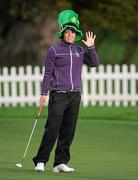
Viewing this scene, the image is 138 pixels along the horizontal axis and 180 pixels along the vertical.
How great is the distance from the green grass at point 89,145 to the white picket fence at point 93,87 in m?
1.50

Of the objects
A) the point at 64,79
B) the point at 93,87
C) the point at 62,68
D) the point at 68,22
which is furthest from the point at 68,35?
the point at 93,87


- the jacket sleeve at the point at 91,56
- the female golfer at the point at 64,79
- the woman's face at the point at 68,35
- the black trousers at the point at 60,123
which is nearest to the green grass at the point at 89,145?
the black trousers at the point at 60,123

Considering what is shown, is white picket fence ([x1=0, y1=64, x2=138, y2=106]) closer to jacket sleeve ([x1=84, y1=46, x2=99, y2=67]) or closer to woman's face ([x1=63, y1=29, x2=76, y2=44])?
jacket sleeve ([x1=84, y1=46, x2=99, y2=67])

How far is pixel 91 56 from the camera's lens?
10812mm

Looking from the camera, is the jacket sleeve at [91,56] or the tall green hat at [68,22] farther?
the jacket sleeve at [91,56]

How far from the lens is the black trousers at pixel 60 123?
1065 centimetres

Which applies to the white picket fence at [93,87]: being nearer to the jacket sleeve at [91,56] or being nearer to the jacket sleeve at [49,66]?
the jacket sleeve at [91,56]

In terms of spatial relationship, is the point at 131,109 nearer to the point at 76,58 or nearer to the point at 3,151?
the point at 3,151

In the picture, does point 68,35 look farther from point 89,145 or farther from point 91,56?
point 89,145

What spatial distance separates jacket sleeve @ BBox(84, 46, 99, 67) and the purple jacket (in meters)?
0.16

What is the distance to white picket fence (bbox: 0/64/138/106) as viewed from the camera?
23.0 metres

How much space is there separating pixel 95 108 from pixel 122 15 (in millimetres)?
11307

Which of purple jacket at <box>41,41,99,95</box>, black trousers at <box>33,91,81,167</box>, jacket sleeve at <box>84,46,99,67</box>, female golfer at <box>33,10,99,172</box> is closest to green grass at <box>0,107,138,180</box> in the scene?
black trousers at <box>33,91,81,167</box>

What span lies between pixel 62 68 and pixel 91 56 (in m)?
0.39
